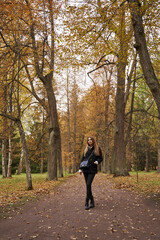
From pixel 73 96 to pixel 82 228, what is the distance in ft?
67.7

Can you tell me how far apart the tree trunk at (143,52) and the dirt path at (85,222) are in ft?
11.3

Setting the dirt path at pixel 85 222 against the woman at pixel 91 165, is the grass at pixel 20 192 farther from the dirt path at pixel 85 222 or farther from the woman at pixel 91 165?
the woman at pixel 91 165

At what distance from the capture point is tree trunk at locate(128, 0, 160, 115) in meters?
6.18

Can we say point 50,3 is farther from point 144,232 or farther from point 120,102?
point 144,232

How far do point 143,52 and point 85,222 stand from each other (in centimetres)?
538

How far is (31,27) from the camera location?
450 inches

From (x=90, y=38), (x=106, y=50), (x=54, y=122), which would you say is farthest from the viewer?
Answer: (x=54, y=122)

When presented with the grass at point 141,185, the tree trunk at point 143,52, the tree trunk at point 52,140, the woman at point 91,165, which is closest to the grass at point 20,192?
the tree trunk at point 52,140

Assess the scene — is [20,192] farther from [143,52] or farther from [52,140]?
[143,52]

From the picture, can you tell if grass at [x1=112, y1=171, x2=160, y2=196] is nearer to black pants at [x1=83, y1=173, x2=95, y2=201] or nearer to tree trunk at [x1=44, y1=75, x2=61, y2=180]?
black pants at [x1=83, y1=173, x2=95, y2=201]

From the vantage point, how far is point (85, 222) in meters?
4.41


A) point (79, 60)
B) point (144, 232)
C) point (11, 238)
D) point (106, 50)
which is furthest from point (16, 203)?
point (106, 50)

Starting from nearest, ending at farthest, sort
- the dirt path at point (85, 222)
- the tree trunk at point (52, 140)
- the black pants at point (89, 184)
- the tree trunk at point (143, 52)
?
1. the dirt path at point (85, 222)
2. the black pants at point (89, 184)
3. the tree trunk at point (143, 52)
4. the tree trunk at point (52, 140)

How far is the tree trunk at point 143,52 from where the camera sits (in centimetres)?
618
